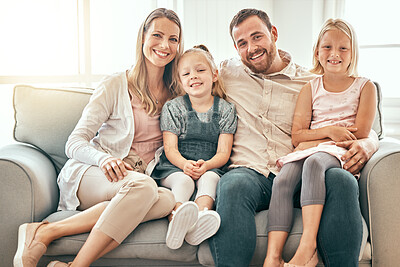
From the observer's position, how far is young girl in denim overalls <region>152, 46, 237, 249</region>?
1808mm

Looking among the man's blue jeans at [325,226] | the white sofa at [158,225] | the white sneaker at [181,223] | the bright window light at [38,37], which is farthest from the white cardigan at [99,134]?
the bright window light at [38,37]

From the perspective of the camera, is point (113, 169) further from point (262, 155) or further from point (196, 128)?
point (262, 155)

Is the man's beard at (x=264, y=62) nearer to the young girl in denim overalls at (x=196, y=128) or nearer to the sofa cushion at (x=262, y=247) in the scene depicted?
the young girl in denim overalls at (x=196, y=128)

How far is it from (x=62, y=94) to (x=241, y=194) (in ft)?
3.14

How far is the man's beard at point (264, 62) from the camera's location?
2020mm

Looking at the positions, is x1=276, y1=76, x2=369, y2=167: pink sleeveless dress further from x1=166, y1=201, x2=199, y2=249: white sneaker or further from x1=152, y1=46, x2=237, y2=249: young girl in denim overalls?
x1=166, y1=201, x2=199, y2=249: white sneaker

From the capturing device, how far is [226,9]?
12.0 feet

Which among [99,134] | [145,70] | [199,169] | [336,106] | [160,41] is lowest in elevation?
[199,169]

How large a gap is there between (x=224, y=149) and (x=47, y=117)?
78 cm

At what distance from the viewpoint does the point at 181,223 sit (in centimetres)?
147

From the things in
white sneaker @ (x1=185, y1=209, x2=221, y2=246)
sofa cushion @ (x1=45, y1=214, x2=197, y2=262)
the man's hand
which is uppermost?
the man's hand

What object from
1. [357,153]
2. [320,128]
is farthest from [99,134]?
[357,153]

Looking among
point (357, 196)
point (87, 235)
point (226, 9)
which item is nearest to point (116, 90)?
point (87, 235)

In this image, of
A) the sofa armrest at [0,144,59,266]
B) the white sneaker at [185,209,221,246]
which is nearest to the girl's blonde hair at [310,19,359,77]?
the white sneaker at [185,209,221,246]
